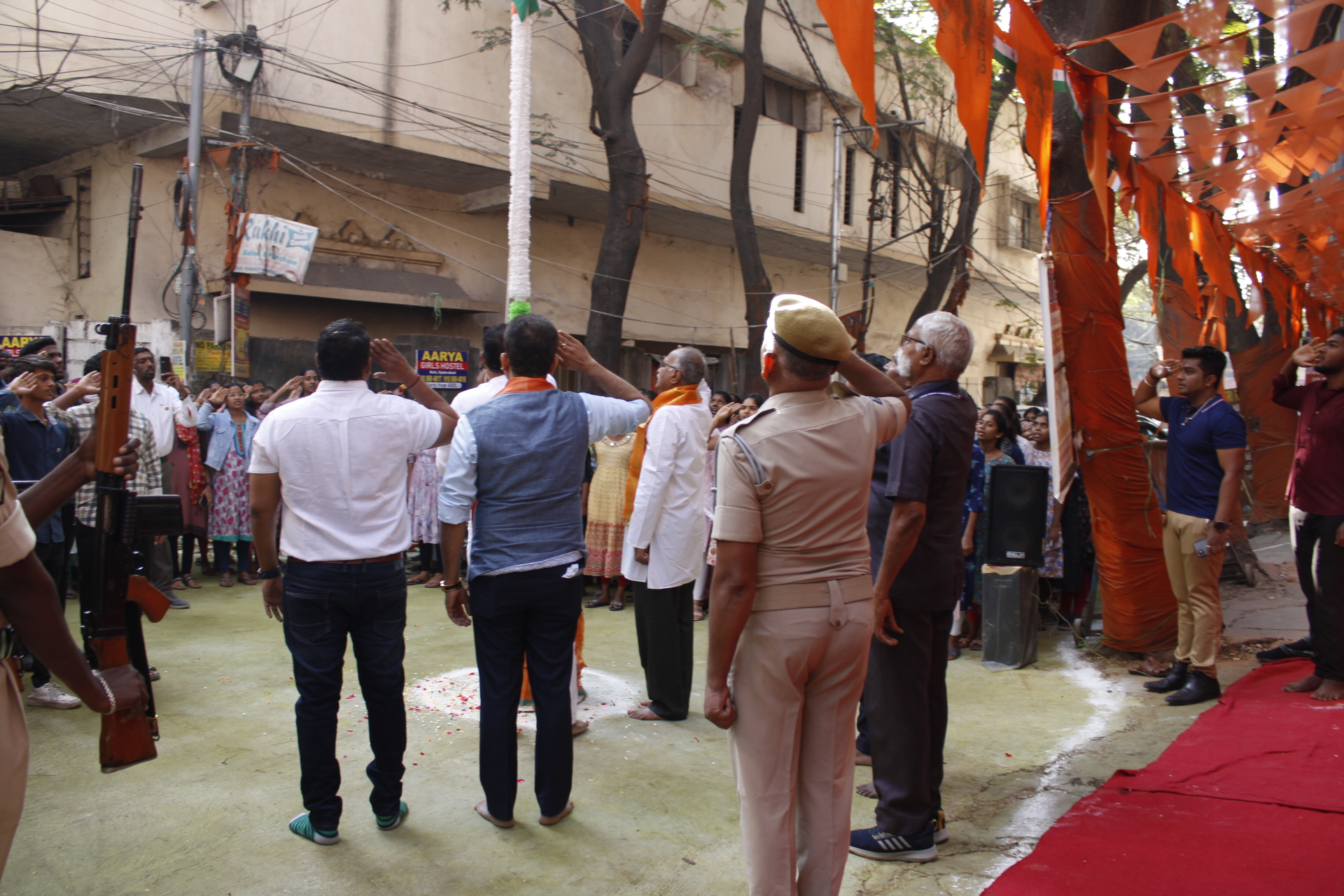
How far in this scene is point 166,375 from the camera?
8625mm

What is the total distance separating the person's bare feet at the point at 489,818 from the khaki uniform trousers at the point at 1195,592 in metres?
4.11

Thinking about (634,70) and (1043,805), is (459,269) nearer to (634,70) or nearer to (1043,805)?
(634,70)

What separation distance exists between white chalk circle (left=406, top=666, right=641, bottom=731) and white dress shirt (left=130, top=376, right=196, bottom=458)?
310 cm

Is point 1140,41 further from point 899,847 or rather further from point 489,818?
point 489,818

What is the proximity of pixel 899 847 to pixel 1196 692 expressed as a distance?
2.96m

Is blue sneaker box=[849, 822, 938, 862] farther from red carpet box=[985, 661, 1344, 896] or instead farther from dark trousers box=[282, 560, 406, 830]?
dark trousers box=[282, 560, 406, 830]

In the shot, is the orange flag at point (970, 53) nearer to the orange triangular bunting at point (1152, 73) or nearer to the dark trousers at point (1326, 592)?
the orange triangular bunting at point (1152, 73)

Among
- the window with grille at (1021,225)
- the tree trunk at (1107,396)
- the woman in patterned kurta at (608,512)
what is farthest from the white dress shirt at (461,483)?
the window with grille at (1021,225)

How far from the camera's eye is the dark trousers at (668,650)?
16.0 feet

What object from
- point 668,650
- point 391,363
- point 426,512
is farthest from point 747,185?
point 391,363

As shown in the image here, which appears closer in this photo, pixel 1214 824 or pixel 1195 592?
pixel 1214 824

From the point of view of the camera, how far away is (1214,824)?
3.52 meters

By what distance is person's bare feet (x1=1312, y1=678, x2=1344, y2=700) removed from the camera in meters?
5.04

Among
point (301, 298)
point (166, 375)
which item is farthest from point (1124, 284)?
point (166, 375)
